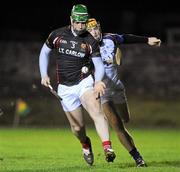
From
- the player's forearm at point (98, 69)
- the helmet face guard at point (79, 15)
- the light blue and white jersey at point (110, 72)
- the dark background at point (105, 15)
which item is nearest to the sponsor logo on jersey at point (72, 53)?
the player's forearm at point (98, 69)

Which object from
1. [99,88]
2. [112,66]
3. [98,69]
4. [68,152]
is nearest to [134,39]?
[112,66]

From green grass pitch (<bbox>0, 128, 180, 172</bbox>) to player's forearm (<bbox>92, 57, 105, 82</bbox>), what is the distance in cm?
135

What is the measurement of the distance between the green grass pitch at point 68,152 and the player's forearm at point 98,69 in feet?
4.44

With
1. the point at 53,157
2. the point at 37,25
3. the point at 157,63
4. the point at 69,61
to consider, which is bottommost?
the point at 37,25

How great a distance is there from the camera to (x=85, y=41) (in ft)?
38.1

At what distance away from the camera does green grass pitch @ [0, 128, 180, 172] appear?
38.2 feet

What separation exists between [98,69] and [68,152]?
4086 millimetres

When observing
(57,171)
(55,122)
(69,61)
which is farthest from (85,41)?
(55,122)

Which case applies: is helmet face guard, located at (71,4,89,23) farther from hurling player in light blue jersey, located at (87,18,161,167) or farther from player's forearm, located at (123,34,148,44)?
player's forearm, located at (123,34,148,44)

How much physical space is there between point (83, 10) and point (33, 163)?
8.98 feet

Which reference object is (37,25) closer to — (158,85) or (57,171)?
(158,85)

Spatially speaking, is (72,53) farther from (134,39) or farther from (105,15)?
(105,15)

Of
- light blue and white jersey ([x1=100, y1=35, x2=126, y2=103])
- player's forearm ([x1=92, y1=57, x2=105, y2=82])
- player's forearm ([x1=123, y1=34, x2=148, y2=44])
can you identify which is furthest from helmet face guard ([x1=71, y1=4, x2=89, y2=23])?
player's forearm ([x1=123, y1=34, x2=148, y2=44])

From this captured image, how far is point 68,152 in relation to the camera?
15195 millimetres
